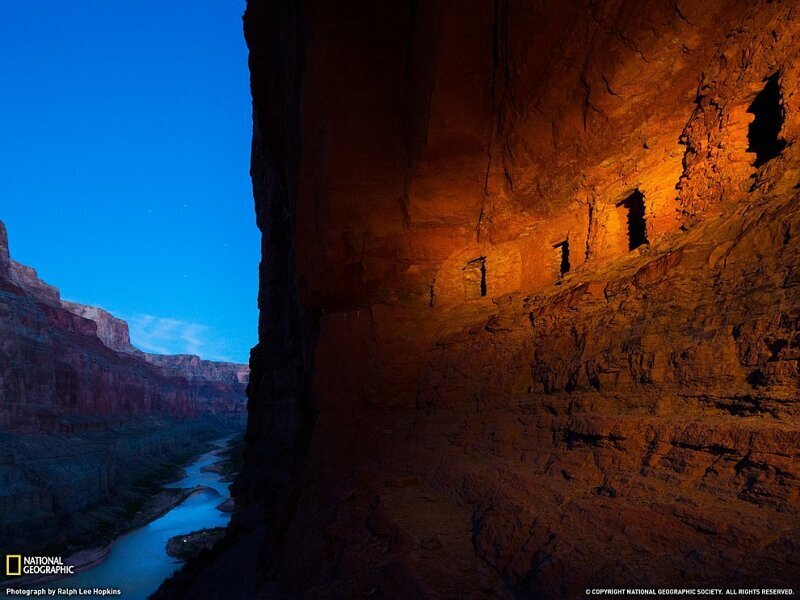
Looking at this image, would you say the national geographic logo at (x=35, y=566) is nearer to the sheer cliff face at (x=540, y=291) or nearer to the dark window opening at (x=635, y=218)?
the sheer cliff face at (x=540, y=291)

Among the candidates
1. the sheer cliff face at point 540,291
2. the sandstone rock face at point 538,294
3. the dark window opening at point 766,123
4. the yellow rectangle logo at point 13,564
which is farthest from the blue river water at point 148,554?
the dark window opening at point 766,123

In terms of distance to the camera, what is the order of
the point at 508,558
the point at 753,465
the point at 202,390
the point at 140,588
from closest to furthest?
the point at 753,465 < the point at 508,558 < the point at 140,588 < the point at 202,390

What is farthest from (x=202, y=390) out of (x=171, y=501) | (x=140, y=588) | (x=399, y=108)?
(x=399, y=108)

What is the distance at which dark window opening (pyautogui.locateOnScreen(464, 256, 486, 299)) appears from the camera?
38.1 ft

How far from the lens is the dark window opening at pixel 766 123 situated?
6.68m

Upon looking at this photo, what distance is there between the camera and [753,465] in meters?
3.91

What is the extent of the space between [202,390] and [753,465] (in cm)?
14112

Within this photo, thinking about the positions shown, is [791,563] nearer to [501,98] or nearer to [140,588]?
[501,98]

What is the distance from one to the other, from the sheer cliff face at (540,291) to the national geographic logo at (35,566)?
22.3 metres

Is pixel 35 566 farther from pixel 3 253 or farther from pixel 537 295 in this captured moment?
pixel 3 253

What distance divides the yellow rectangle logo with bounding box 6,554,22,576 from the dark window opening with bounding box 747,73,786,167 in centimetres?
3645

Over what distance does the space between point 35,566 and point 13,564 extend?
1.21 metres

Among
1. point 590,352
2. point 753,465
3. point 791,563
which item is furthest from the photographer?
point 590,352

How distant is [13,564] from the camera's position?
25.4 meters
